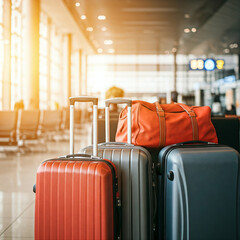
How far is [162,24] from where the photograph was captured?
1748 cm

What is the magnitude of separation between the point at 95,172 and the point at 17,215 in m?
1.61

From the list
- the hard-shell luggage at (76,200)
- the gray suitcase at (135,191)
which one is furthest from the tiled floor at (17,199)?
the gray suitcase at (135,191)

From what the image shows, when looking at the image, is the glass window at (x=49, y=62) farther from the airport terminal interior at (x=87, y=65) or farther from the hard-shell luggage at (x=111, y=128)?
the hard-shell luggage at (x=111, y=128)

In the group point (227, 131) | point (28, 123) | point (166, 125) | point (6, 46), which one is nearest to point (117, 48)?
point (6, 46)

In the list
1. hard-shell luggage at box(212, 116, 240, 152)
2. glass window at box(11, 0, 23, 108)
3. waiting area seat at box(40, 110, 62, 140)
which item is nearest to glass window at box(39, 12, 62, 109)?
glass window at box(11, 0, 23, 108)

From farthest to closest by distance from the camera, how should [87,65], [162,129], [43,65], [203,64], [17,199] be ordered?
[87,65], [43,65], [203,64], [17,199], [162,129]

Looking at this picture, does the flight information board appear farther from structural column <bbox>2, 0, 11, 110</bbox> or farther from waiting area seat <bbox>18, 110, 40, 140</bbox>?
structural column <bbox>2, 0, 11, 110</bbox>

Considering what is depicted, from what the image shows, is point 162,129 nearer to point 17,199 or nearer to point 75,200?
point 75,200

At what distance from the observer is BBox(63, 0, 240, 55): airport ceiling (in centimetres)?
1389

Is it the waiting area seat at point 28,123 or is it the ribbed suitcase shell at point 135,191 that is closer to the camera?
the ribbed suitcase shell at point 135,191

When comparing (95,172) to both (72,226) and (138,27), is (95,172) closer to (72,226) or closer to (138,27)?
(72,226)

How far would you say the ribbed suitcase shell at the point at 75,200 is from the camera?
68.8 inches

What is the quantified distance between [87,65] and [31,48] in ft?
59.1

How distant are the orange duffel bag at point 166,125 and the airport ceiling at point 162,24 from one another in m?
11.5
